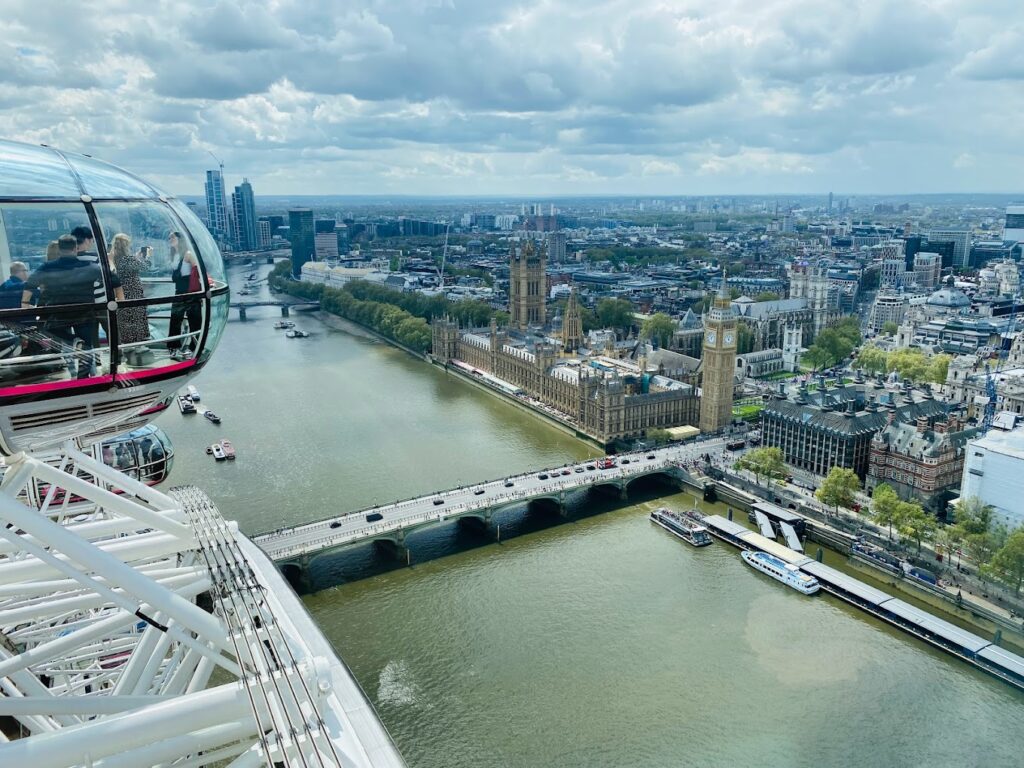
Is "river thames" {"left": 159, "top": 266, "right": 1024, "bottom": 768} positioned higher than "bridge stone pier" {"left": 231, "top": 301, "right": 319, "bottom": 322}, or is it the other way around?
"bridge stone pier" {"left": 231, "top": 301, "right": 319, "bottom": 322}

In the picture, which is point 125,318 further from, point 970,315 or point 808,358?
point 970,315

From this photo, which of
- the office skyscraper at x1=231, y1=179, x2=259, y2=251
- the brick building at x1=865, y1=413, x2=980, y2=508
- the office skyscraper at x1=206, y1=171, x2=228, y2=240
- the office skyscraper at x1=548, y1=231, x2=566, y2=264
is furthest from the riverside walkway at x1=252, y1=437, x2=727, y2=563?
the office skyscraper at x1=206, y1=171, x2=228, y2=240

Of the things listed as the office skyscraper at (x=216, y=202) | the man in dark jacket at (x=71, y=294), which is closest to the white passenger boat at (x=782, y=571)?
the man in dark jacket at (x=71, y=294)

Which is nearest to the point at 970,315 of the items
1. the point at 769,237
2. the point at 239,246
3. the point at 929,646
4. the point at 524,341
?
the point at 524,341

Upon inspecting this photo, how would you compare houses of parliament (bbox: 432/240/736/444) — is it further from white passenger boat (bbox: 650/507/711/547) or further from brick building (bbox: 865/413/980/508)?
white passenger boat (bbox: 650/507/711/547)

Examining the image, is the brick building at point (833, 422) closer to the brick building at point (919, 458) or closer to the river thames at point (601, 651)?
the brick building at point (919, 458)

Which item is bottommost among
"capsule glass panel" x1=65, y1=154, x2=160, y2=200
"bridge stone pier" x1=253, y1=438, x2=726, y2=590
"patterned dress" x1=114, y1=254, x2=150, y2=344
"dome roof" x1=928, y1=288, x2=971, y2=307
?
"bridge stone pier" x1=253, y1=438, x2=726, y2=590
